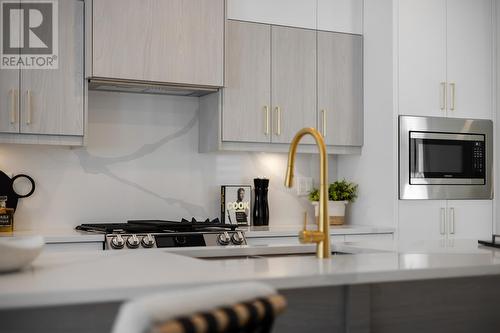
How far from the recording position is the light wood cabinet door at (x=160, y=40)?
392 centimetres

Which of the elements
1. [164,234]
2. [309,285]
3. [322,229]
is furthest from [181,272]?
[164,234]

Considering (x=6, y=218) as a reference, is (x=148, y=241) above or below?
below

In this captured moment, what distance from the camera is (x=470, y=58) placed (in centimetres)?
489

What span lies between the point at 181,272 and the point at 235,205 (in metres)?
2.84

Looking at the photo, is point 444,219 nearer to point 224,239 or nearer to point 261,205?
point 261,205

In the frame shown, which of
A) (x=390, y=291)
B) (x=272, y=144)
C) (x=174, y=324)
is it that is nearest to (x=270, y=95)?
(x=272, y=144)

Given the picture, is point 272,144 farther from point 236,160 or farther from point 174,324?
point 174,324

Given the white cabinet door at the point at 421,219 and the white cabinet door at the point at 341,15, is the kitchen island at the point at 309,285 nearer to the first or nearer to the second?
the white cabinet door at the point at 421,219

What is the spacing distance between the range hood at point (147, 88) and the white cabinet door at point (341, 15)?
99 cm

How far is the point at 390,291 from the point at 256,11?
8.92 feet

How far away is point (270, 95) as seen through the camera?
4.48 m

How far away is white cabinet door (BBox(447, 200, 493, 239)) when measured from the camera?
475 centimetres

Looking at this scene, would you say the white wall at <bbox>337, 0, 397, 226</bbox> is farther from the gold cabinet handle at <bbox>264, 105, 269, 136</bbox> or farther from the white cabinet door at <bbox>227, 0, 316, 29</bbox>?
the gold cabinet handle at <bbox>264, 105, 269, 136</bbox>

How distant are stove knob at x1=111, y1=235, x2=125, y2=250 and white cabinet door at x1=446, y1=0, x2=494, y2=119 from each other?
2.43m
